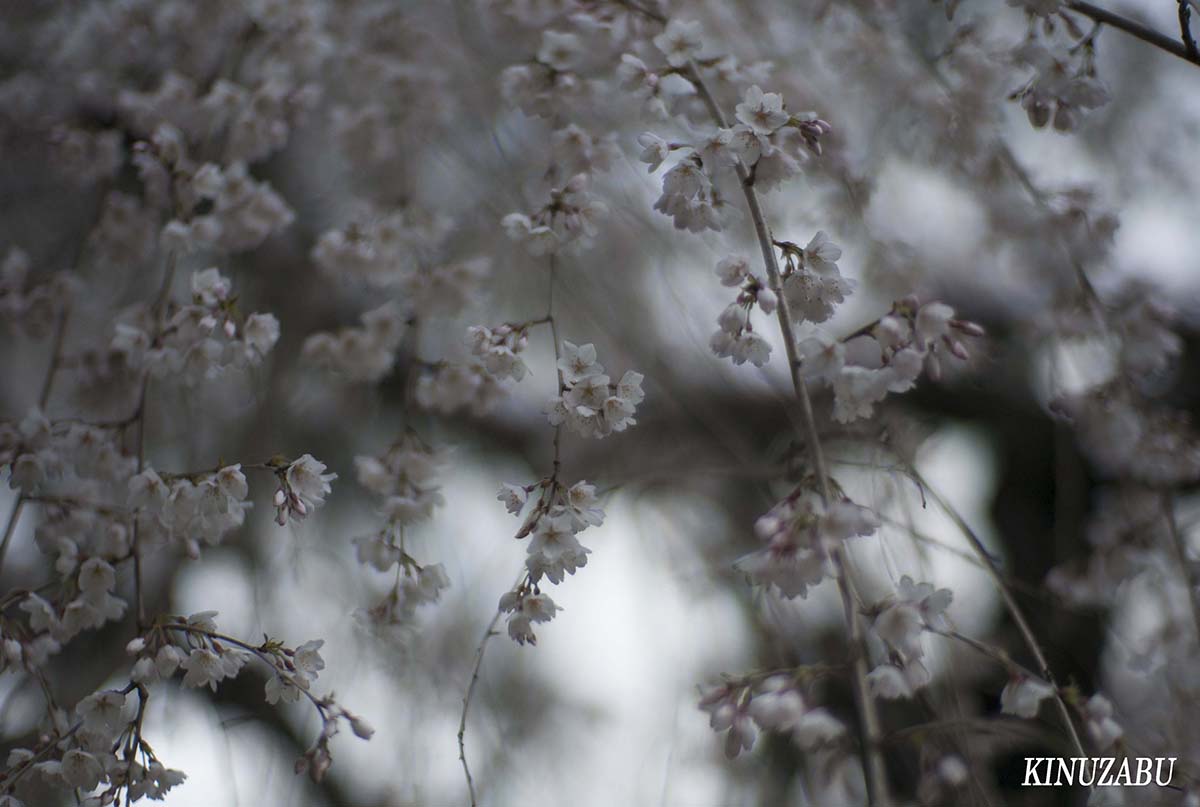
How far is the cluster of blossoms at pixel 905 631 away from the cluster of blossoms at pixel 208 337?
35.3 inches

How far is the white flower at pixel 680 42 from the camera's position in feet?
3.77

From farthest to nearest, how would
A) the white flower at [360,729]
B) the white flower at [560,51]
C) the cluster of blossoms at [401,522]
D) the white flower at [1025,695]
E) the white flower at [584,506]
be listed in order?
the white flower at [560,51] → the cluster of blossoms at [401,522] → the white flower at [360,729] → the white flower at [584,506] → the white flower at [1025,695]

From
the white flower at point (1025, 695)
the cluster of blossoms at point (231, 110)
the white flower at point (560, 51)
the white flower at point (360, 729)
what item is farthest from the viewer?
the cluster of blossoms at point (231, 110)

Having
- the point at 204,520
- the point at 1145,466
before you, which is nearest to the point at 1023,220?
the point at 1145,466

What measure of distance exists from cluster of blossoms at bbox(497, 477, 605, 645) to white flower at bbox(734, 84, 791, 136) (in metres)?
0.44

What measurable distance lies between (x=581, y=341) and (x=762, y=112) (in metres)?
1.24

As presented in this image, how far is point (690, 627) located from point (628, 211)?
2.81 feet

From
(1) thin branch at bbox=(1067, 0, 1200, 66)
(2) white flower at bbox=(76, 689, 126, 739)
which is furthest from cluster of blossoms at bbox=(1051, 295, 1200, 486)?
(2) white flower at bbox=(76, 689, 126, 739)

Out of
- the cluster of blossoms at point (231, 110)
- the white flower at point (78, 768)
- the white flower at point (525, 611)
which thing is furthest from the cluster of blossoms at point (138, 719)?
the cluster of blossoms at point (231, 110)

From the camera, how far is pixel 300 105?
1724 mm

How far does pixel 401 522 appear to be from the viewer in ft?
4.16

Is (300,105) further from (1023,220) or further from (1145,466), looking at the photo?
(1145,466)

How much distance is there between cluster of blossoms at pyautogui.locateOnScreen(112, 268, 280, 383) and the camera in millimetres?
1258

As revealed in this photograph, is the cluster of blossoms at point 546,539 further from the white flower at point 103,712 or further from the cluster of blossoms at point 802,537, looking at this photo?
the white flower at point 103,712
